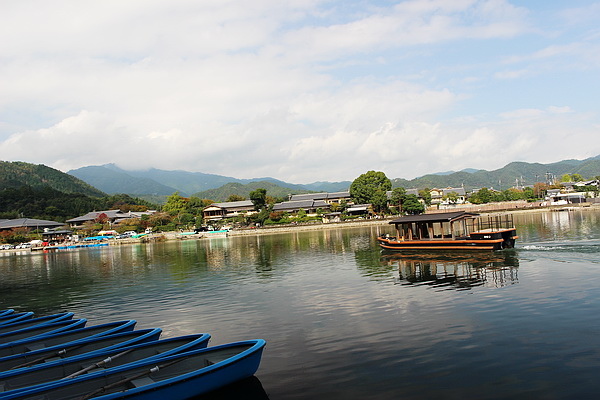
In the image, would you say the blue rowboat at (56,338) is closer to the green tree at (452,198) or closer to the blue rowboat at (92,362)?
the blue rowboat at (92,362)

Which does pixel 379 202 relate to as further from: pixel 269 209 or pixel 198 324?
pixel 198 324

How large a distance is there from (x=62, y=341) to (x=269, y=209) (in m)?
85.9

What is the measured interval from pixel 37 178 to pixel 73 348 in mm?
173182

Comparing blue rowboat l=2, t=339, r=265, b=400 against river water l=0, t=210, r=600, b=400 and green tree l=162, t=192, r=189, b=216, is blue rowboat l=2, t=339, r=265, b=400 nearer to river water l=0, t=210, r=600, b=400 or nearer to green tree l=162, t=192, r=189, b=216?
river water l=0, t=210, r=600, b=400

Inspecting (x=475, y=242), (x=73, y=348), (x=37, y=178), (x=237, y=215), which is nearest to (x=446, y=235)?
(x=475, y=242)

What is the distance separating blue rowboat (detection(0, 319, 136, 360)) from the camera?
11.4m

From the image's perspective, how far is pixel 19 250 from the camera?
246ft

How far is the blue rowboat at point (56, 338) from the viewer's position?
1137 cm

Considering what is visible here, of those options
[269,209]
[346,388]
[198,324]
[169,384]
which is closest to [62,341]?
[198,324]

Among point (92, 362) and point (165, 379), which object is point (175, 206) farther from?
point (165, 379)

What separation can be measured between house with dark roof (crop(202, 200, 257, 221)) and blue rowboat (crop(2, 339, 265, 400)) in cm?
9477

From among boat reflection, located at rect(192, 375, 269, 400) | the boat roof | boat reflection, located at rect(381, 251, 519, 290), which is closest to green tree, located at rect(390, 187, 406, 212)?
the boat roof

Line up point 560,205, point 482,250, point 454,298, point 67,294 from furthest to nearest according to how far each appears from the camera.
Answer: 1. point 560,205
2. point 482,250
3. point 67,294
4. point 454,298

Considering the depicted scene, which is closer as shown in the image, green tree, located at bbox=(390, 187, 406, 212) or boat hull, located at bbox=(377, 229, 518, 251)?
boat hull, located at bbox=(377, 229, 518, 251)
